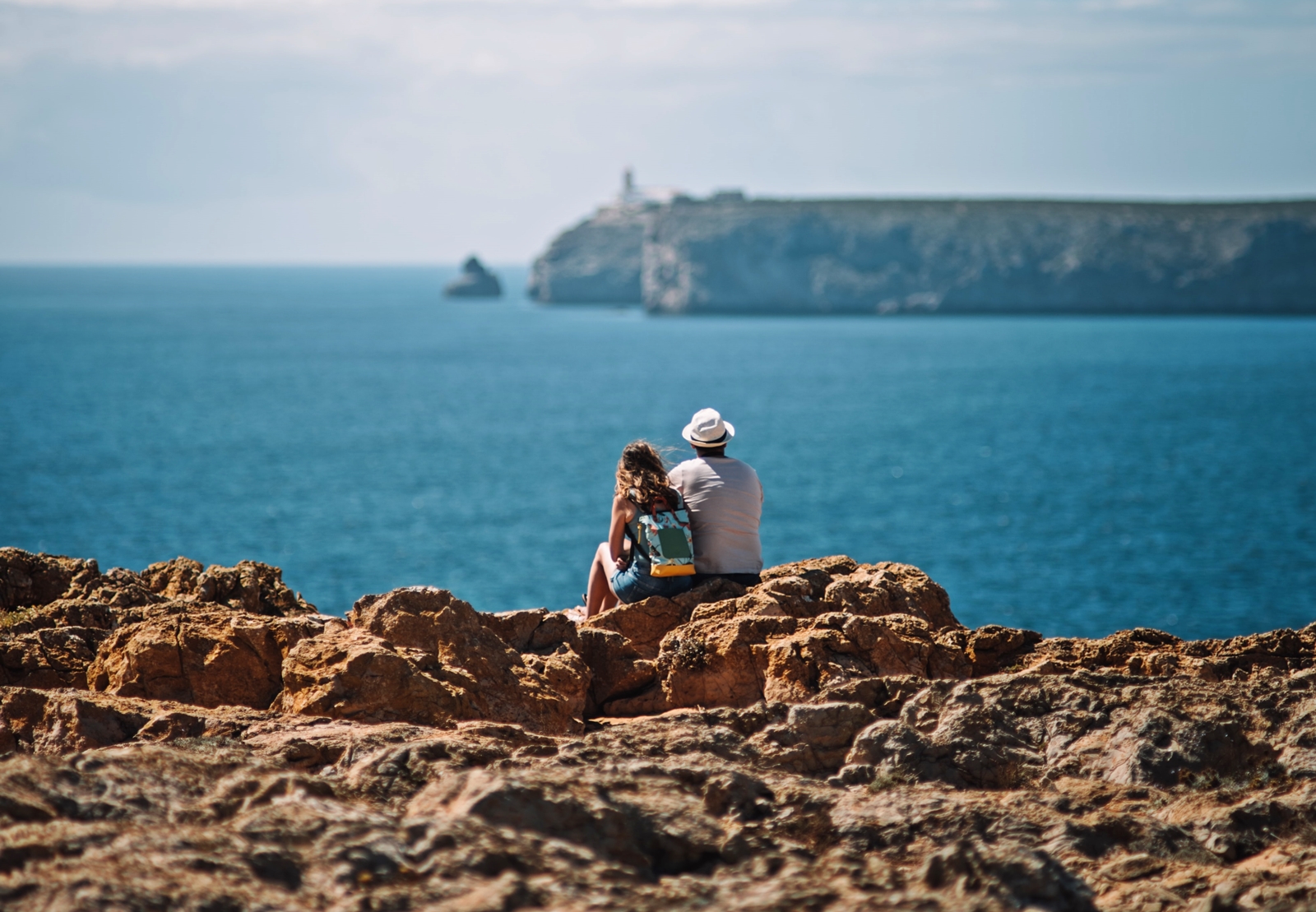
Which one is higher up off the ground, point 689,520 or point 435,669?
point 689,520

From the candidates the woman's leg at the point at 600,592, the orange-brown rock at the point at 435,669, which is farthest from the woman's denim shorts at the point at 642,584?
the orange-brown rock at the point at 435,669

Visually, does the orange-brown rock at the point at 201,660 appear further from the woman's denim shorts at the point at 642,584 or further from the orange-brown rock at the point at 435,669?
the woman's denim shorts at the point at 642,584

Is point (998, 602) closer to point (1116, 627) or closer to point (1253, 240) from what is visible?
point (1116, 627)

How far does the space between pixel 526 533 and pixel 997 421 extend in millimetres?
38513

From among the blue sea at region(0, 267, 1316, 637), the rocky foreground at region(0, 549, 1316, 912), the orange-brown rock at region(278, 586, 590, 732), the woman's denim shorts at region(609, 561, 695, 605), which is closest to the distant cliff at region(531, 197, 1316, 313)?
the blue sea at region(0, 267, 1316, 637)

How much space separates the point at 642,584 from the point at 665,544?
0.33 m

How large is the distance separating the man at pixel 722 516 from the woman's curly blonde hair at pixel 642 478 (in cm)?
17

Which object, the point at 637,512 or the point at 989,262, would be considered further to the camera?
the point at 989,262

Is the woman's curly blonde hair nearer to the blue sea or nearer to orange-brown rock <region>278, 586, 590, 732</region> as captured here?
the blue sea

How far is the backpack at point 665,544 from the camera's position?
23.4 feet

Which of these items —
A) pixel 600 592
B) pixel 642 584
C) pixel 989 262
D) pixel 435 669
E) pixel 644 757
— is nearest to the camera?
pixel 644 757

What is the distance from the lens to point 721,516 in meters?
7.37

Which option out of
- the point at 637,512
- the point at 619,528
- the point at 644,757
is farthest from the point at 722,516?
the point at 644,757

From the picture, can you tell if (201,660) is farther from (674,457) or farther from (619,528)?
(674,457)
